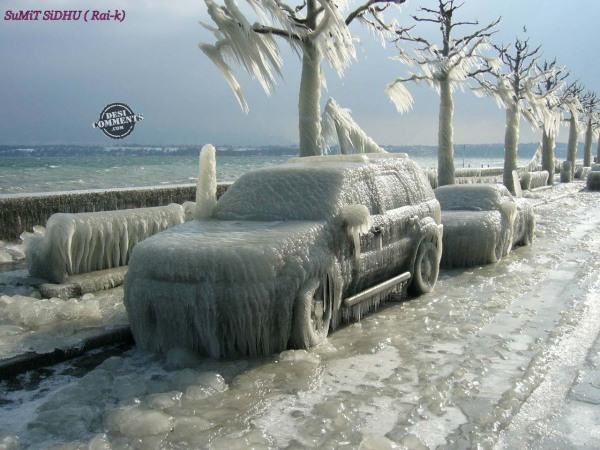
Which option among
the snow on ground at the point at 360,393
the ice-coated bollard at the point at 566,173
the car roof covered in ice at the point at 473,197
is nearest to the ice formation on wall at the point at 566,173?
the ice-coated bollard at the point at 566,173

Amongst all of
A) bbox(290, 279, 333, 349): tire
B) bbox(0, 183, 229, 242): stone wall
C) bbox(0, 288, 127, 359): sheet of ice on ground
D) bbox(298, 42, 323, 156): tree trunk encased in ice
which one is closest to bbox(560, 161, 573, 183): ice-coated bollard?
bbox(298, 42, 323, 156): tree trunk encased in ice

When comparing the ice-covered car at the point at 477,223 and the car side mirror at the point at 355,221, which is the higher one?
the car side mirror at the point at 355,221

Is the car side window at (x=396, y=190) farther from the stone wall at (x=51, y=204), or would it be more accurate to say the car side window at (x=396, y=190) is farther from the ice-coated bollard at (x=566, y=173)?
the ice-coated bollard at (x=566, y=173)

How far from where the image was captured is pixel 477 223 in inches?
372

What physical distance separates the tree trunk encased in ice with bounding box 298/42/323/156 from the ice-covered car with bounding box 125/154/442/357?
5748 mm

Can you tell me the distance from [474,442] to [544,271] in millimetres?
6202

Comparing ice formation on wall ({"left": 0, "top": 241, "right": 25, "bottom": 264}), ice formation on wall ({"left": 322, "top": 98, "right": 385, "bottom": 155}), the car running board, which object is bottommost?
ice formation on wall ({"left": 0, "top": 241, "right": 25, "bottom": 264})

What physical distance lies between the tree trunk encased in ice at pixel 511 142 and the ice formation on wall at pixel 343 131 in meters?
13.1

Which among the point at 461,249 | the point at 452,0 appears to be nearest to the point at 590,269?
the point at 461,249

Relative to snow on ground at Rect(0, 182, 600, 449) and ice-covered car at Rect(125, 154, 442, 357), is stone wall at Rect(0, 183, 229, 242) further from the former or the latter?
snow on ground at Rect(0, 182, 600, 449)

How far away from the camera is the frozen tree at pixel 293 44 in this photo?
11.7 m

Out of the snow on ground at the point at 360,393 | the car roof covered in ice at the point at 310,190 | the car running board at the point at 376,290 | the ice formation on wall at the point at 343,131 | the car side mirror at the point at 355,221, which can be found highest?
the ice formation on wall at the point at 343,131

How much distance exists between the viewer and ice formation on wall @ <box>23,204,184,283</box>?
24.7ft

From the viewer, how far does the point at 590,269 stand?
360 inches
